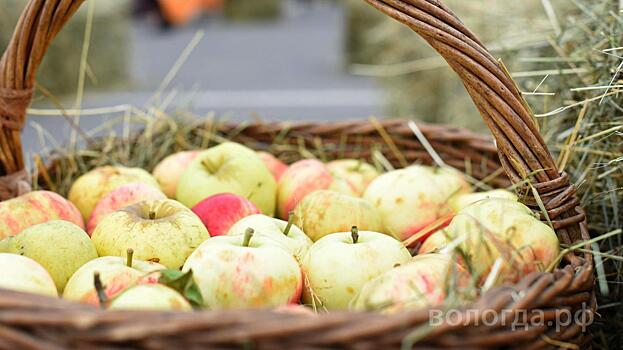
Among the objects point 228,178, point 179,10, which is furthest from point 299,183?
point 179,10

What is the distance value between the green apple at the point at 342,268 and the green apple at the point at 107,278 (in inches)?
10.1

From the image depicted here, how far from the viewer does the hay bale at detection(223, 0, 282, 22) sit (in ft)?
46.6

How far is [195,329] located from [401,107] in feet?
13.4

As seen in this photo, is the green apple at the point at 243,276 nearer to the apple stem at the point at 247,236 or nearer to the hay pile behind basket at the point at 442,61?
the apple stem at the point at 247,236

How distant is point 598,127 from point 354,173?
1.96 ft

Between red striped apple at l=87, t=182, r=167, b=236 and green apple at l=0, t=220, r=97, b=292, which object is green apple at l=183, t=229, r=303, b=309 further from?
red striped apple at l=87, t=182, r=167, b=236

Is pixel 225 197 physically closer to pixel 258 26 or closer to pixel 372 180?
pixel 372 180

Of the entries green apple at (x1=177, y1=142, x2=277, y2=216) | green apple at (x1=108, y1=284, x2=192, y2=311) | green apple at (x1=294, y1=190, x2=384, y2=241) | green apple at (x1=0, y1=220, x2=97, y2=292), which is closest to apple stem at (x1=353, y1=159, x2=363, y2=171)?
green apple at (x1=177, y1=142, x2=277, y2=216)

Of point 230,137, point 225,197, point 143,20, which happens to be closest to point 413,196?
point 225,197

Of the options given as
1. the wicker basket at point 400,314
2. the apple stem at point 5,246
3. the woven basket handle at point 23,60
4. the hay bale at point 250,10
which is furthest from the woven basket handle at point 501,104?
the hay bale at point 250,10

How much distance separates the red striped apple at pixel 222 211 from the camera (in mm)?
1532

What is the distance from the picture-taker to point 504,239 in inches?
45.4

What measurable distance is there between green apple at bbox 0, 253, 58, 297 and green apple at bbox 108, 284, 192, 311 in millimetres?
140

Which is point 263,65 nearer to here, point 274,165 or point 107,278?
point 274,165
